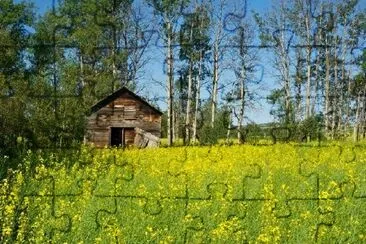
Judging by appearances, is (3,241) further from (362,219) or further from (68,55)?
(68,55)

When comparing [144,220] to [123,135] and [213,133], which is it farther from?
[213,133]

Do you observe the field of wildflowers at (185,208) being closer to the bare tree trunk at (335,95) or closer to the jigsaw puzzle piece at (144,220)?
the jigsaw puzzle piece at (144,220)

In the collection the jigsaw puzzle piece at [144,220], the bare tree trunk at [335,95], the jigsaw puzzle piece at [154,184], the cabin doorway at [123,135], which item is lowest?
the jigsaw puzzle piece at [144,220]

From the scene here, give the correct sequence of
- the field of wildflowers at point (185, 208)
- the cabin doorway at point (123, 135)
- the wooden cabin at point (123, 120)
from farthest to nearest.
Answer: the cabin doorway at point (123, 135)
the wooden cabin at point (123, 120)
the field of wildflowers at point (185, 208)

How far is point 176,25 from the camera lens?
1109 inches

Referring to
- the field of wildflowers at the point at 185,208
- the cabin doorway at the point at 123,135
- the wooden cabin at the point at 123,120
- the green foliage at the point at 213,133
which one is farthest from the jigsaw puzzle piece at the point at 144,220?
the cabin doorway at the point at 123,135

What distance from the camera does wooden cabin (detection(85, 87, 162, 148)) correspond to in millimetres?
26672

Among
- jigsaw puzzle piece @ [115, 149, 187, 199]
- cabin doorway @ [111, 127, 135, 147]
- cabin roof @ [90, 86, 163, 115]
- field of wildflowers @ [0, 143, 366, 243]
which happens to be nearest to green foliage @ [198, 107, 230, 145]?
cabin roof @ [90, 86, 163, 115]

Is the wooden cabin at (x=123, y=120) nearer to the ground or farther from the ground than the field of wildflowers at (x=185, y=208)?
farther from the ground

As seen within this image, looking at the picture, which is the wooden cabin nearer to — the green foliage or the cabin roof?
the cabin roof

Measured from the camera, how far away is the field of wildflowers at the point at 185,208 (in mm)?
7129

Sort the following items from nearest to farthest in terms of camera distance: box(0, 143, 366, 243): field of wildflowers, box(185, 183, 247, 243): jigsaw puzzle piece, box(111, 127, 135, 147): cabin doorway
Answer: box(185, 183, 247, 243): jigsaw puzzle piece, box(0, 143, 366, 243): field of wildflowers, box(111, 127, 135, 147): cabin doorway

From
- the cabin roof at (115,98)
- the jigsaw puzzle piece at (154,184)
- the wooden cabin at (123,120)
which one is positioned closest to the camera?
the jigsaw puzzle piece at (154,184)

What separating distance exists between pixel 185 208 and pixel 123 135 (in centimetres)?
1901
